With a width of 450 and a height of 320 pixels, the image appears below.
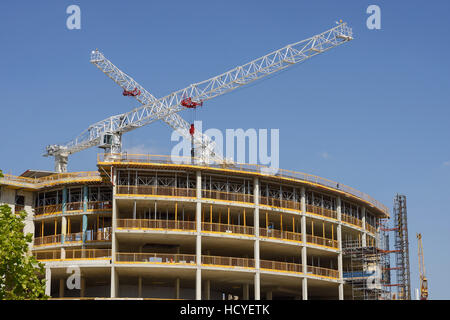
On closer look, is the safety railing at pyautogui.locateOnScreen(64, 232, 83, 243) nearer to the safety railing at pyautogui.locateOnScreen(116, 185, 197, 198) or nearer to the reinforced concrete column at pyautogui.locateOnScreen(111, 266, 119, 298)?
the safety railing at pyautogui.locateOnScreen(116, 185, 197, 198)

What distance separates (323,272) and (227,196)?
14.8 meters

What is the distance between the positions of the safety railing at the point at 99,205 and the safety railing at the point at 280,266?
59.1ft

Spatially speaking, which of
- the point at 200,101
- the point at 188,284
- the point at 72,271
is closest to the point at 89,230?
the point at 72,271

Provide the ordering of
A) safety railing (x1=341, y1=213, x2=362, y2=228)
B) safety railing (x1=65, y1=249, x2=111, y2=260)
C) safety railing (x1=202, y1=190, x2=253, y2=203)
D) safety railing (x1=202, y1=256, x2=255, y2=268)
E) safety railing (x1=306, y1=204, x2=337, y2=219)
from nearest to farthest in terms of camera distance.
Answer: safety railing (x1=202, y1=256, x2=255, y2=268) → safety railing (x1=65, y1=249, x2=111, y2=260) → safety railing (x1=202, y1=190, x2=253, y2=203) → safety railing (x1=306, y1=204, x2=337, y2=219) → safety railing (x1=341, y1=213, x2=362, y2=228)

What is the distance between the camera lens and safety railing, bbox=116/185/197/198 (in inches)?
2719

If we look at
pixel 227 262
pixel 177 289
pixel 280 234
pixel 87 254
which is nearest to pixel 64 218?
pixel 87 254

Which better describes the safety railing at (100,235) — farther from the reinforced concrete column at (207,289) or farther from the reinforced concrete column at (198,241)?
the reinforced concrete column at (207,289)

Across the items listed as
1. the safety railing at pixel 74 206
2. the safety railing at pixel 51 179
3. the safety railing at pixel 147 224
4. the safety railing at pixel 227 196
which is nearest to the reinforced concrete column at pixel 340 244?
the safety railing at pixel 227 196

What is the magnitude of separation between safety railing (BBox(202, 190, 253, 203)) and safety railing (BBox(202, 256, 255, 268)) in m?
6.36

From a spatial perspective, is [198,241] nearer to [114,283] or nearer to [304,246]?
[114,283]

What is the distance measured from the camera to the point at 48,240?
7638cm

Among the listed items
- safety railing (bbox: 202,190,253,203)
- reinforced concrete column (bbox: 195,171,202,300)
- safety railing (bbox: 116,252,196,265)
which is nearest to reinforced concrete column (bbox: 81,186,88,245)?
safety railing (bbox: 116,252,196,265)
